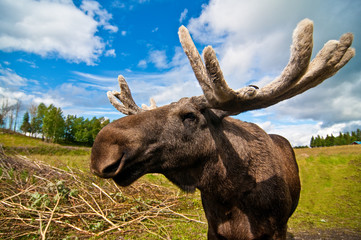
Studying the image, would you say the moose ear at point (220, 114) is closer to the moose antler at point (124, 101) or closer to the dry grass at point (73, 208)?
the moose antler at point (124, 101)

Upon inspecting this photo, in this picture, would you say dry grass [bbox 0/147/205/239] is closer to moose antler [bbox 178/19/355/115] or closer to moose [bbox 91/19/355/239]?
moose [bbox 91/19/355/239]

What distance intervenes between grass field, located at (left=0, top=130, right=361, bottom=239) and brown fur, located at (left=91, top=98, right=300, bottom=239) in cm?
253

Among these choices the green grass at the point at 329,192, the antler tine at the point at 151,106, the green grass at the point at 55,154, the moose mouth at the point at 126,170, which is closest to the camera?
the moose mouth at the point at 126,170

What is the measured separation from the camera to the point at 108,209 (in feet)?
18.1

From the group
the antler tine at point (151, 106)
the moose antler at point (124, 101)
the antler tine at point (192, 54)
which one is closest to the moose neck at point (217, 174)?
the antler tine at point (192, 54)

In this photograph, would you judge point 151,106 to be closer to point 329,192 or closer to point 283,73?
point 283,73

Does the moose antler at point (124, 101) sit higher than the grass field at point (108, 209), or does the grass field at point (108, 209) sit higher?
the moose antler at point (124, 101)

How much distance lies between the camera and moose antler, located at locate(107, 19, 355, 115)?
1880 mm

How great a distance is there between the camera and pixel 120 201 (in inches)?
253

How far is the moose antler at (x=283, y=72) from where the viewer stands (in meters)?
1.88

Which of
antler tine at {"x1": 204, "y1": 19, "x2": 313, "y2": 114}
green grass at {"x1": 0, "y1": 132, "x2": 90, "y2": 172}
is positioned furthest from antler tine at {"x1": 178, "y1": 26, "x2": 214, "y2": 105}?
green grass at {"x1": 0, "y1": 132, "x2": 90, "y2": 172}

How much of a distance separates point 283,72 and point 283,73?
0.01 m

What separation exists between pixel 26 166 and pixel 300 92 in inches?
349

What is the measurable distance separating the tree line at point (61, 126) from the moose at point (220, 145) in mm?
58748
